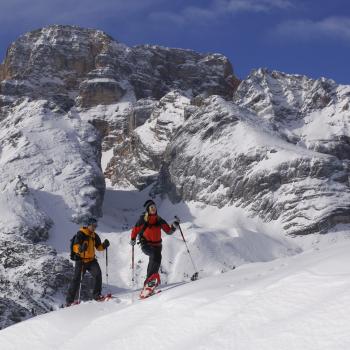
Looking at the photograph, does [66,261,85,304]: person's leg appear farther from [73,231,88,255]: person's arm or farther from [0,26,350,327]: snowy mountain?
[0,26,350,327]: snowy mountain

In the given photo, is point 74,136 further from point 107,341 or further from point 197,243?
point 107,341

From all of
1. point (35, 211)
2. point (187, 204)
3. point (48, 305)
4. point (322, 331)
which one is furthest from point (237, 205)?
point (322, 331)

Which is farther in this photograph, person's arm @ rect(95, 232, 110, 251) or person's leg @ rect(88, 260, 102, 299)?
person's arm @ rect(95, 232, 110, 251)

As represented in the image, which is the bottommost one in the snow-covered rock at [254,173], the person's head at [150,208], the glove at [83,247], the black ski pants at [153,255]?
the black ski pants at [153,255]

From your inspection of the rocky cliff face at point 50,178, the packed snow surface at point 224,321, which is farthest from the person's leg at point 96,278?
the rocky cliff face at point 50,178

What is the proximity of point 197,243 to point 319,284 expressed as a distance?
103 metres

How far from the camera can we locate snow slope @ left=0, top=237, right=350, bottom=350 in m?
8.16

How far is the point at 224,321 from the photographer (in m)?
9.49

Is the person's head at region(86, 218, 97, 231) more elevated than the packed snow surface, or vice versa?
the person's head at region(86, 218, 97, 231)

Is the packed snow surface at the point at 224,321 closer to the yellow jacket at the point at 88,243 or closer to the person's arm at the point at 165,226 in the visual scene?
the person's arm at the point at 165,226

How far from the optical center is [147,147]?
18112 centimetres

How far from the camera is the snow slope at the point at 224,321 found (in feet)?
26.8

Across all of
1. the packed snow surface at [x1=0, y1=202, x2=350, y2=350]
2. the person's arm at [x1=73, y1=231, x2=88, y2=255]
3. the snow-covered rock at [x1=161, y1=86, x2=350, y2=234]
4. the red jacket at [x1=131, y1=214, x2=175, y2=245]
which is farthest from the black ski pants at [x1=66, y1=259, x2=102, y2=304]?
the snow-covered rock at [x1=161, y1=86, x2=350, y2=234]

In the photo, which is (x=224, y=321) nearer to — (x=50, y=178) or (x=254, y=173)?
(x=254, y=173)
